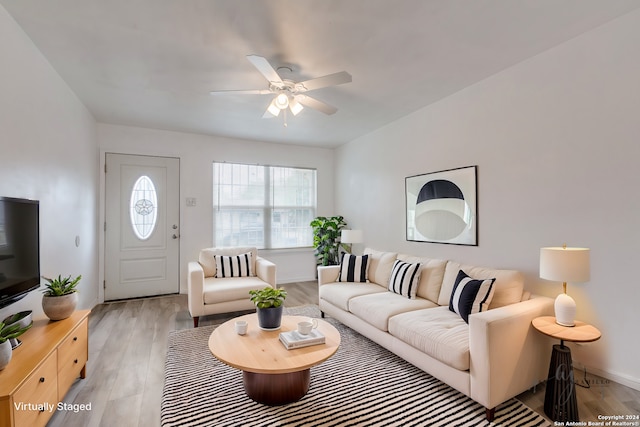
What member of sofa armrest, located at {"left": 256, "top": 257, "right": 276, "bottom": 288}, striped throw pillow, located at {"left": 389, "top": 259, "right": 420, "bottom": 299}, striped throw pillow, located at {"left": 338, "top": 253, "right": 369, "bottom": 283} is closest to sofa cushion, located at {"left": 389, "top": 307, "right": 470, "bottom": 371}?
striped throw pillow, located at {"left": 389, "top": 259, "right": 420, "bottom": 299}

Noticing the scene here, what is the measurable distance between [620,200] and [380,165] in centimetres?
283

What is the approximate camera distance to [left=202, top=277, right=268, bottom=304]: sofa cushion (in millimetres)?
3402

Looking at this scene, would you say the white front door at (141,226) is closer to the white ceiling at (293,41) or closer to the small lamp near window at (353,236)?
the white ceiling at (293,41)

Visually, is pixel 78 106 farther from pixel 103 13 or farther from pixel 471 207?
pixel 471 207

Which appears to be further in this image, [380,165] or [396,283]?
[380,165]

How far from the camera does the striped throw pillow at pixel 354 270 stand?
12.1 feet

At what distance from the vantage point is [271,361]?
6.11ft

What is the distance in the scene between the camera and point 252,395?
6.68ft

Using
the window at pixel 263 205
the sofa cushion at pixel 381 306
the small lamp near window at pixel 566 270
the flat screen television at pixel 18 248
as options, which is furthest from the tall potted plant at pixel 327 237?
the flat screen television at pixel 18 248

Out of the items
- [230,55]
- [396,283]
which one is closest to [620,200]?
[396,283]

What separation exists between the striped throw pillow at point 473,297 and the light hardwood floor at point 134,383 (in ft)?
2.02

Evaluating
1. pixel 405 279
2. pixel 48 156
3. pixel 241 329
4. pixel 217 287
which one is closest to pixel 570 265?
pixel 405 279

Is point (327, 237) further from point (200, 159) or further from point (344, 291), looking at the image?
point (200, 159)

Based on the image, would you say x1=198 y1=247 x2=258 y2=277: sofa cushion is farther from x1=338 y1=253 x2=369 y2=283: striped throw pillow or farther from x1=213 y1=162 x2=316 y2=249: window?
x1=338 y1=253 x2=369 y2=283: striped throw pillow
